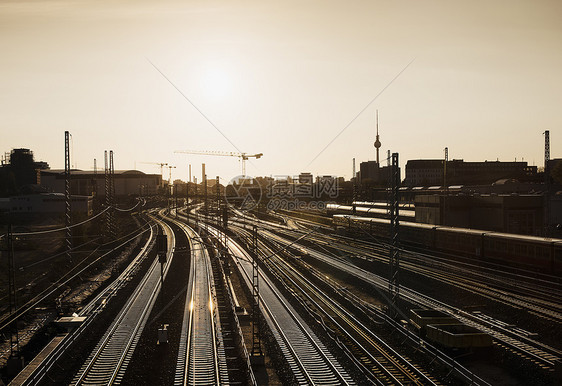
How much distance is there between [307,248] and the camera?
47.4 m

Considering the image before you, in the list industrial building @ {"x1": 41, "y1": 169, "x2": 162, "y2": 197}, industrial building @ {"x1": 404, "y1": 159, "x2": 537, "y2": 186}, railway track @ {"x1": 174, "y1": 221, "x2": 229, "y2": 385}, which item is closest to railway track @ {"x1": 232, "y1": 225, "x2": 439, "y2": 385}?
railway track @ {"x1": 174, "y1": 221, "x2": 229, "y2": 385}

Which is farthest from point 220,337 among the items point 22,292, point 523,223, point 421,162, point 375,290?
point 421,162

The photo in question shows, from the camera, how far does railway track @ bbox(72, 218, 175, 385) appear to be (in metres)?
15.4

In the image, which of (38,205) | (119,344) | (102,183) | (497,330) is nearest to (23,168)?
(102,183)

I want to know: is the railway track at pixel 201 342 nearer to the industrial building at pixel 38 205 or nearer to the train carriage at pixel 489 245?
the train carriage at pixel 489 245

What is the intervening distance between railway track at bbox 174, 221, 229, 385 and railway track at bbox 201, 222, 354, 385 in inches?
96.1

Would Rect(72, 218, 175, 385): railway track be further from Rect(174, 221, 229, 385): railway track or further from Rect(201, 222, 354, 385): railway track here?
Rect(201, 222, 354, 385): railway track

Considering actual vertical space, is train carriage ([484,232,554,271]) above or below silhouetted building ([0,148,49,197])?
below

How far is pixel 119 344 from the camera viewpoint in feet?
61.2

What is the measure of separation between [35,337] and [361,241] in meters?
36.6

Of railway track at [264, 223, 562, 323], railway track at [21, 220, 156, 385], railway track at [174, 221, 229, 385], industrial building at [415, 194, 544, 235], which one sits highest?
industrial building at [415, 194, 544, 235]

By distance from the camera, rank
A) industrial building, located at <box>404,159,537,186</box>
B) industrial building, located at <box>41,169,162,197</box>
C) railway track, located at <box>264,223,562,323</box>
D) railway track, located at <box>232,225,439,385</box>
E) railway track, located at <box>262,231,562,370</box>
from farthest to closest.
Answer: industrial building, located at <box>41,169,162,197</box> → industrial building, located at <box>404,159,537,186</box> → railway track, located at <box>264,223,562,323</box> → railway track, located at <box>262,231,562,370</box> → railway track, located at <box>232,225,439,385</box>

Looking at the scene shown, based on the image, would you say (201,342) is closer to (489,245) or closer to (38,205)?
(489,245)

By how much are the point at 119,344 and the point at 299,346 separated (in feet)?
Result: 23.9
